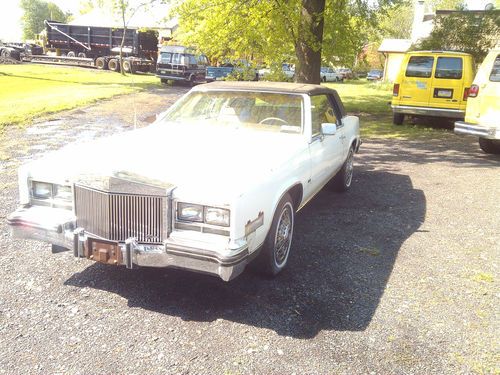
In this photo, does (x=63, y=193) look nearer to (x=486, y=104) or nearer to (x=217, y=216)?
(x=217, y=216)

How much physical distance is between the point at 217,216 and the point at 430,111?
10.7 m

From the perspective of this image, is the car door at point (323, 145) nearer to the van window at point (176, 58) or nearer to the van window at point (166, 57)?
the van window at point (176, 58)

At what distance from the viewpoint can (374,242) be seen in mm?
4895

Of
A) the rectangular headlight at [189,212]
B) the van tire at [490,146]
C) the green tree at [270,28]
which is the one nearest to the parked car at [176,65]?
the green tree at [270,28]

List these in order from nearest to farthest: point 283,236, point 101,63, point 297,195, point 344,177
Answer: point 283,236, point 297,195, point 344,177, point 101,63

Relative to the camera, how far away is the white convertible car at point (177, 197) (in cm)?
320

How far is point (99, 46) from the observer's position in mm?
35062

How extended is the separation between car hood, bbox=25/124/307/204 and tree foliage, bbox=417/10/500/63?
18631 millimetres

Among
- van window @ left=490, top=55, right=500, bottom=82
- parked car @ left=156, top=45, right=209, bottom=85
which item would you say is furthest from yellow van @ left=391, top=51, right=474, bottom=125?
parked car @ left=156, top=45, right=209, bottom=85

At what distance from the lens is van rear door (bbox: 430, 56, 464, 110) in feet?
39.1

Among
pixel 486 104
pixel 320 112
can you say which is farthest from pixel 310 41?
pixel 320 112

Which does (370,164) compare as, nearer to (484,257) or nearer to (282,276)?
(484,257)

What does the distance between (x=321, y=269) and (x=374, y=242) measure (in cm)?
99

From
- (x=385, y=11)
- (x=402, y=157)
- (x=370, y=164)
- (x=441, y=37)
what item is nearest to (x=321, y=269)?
(x=370, y=164)
